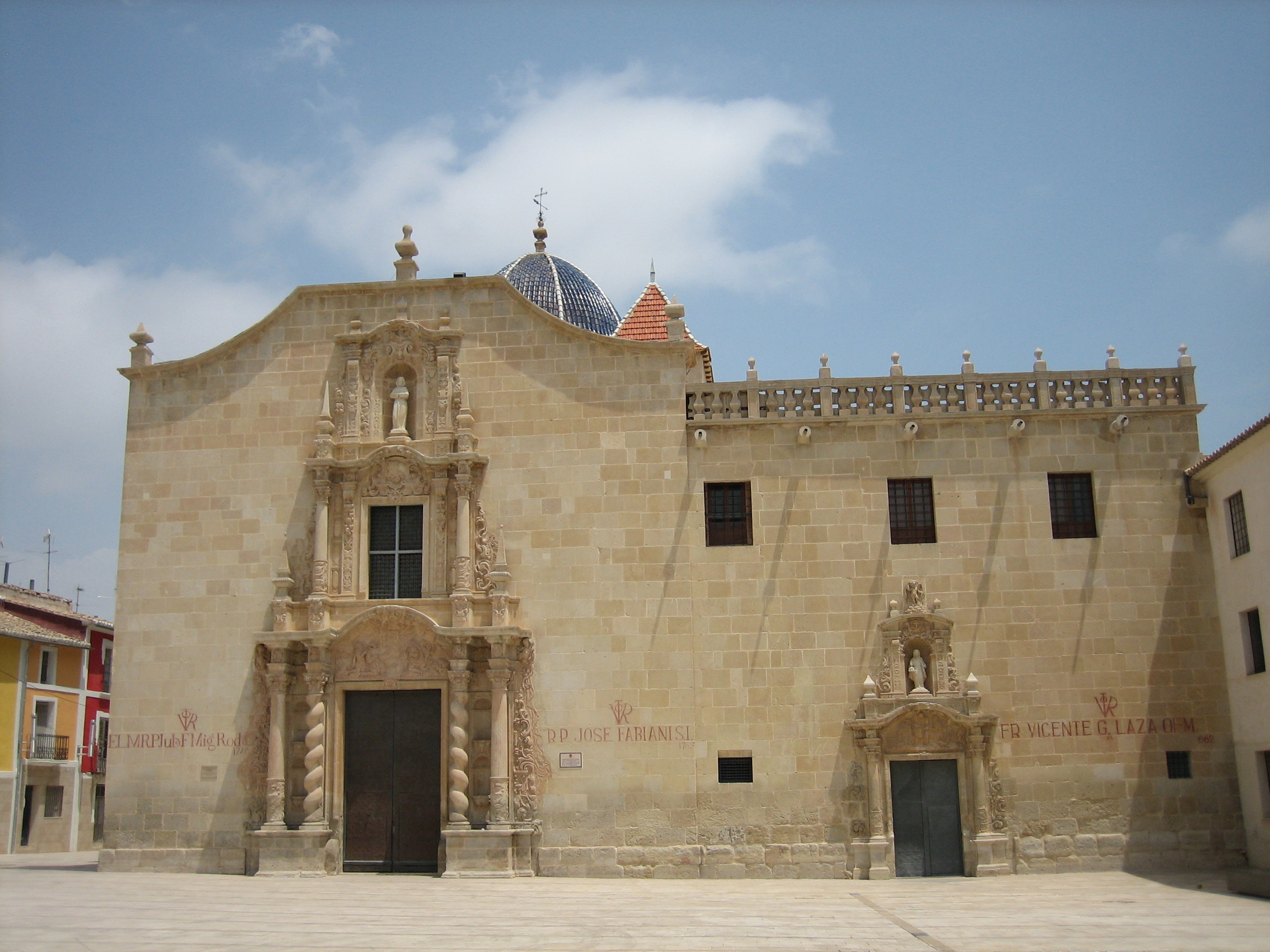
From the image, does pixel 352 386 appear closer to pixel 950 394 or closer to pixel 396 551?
pixel 396 551

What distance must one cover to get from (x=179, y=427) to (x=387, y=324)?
4.52 m

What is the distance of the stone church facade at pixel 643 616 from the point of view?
784 inches

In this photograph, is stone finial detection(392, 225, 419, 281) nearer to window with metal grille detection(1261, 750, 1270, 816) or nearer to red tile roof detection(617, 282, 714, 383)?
red tile roof detection(617, 282, 714, 383)

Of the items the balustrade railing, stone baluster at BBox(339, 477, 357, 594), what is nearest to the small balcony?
stone baluster at BBox(339, 477, 357, 594)

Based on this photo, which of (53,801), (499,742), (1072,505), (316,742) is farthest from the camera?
(53,801)

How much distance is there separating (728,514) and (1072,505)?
6309 millimetres

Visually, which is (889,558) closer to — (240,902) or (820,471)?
(820,471)

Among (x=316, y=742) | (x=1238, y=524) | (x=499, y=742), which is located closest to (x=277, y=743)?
(x=316, y=742)

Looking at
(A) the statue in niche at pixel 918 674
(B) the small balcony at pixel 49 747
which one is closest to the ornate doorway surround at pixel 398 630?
(A) the statue in niche at pixel 918 674

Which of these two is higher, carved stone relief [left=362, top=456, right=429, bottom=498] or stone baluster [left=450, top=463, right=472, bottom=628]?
carved stone relief [left=362, top=456, right=429, bottom=498]

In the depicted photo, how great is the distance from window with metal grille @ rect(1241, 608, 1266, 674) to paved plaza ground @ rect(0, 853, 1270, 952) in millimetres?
3563

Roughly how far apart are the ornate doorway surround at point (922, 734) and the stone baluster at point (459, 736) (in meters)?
6.66

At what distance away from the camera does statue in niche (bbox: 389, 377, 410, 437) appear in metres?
21.8

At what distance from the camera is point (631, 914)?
1496 centimetres
